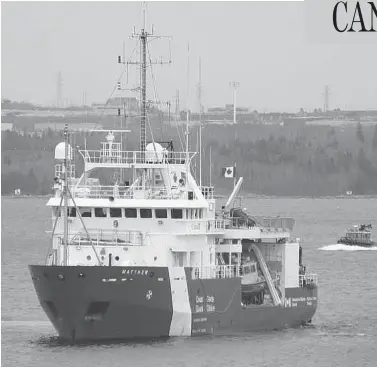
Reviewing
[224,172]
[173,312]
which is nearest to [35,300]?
[224,172]

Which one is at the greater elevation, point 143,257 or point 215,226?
point 215,226

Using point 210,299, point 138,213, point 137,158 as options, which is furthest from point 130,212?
point 210,299

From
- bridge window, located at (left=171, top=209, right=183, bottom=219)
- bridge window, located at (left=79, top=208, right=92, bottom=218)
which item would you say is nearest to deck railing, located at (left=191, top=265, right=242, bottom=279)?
bridge window, located at (left=171, top=209, right=183, bottom=219)

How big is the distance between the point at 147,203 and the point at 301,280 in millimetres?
9905

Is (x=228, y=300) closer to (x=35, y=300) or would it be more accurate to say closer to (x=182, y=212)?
(x=182, y=212)

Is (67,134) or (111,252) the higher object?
(67,134)

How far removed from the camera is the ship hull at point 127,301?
2199 inches

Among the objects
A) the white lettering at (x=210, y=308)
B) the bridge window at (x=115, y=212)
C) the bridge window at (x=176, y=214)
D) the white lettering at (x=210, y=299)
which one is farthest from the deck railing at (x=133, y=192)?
the white lettering at (x=210, y=308)

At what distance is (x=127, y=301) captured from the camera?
56.2 meters

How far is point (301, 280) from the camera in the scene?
65.9 m

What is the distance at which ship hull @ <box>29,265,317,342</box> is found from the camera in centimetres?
5584

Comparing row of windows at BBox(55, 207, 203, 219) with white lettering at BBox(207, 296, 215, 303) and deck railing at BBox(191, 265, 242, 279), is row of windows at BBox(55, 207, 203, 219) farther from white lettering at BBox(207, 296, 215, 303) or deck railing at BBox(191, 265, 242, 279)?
white lettering at BBox(207, 296, 215, 303)

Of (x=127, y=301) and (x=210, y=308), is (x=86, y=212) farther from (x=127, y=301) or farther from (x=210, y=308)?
(x=210, y=308)

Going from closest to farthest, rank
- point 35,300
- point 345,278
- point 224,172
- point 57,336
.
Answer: point 57,336 < point 224,172 < point 35,300 < point 345,278
